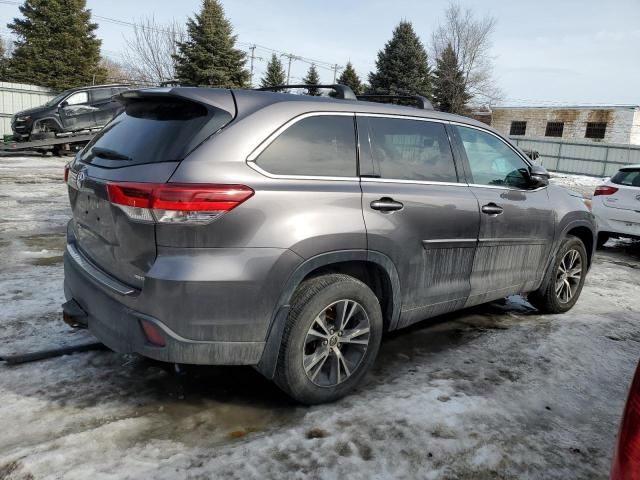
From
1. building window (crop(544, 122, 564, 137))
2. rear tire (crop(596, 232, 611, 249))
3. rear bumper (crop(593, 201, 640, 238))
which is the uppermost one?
building window (crop(544, 122, 564, 137))

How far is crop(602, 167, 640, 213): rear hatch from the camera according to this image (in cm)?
755

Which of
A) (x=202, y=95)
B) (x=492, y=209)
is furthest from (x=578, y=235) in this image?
(x=202, y=95)

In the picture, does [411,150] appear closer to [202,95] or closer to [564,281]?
[202,95]

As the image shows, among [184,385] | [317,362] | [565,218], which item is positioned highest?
[565,218]

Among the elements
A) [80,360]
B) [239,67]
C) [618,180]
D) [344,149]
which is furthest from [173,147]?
[239,67]

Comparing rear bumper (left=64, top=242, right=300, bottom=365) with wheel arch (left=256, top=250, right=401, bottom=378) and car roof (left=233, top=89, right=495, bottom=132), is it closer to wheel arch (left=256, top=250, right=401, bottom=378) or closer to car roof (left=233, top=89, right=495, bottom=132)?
wheel arch (left=256, top=250, right=401, bottom=378)

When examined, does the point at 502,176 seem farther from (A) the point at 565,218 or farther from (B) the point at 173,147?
(B) the point at 173,147

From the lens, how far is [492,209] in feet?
12.4

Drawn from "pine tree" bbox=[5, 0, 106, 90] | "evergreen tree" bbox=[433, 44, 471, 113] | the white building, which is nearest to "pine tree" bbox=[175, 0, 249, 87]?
"pine tree" bbox=[5, 0, 106, 90]

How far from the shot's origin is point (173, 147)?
2582mm

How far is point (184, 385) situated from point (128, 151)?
4.78 ft

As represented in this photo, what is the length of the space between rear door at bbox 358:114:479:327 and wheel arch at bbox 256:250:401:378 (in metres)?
0.07

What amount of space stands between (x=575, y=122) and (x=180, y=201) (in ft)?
122

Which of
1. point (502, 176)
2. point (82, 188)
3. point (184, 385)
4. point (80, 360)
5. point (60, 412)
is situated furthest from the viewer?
point (502, 176)
